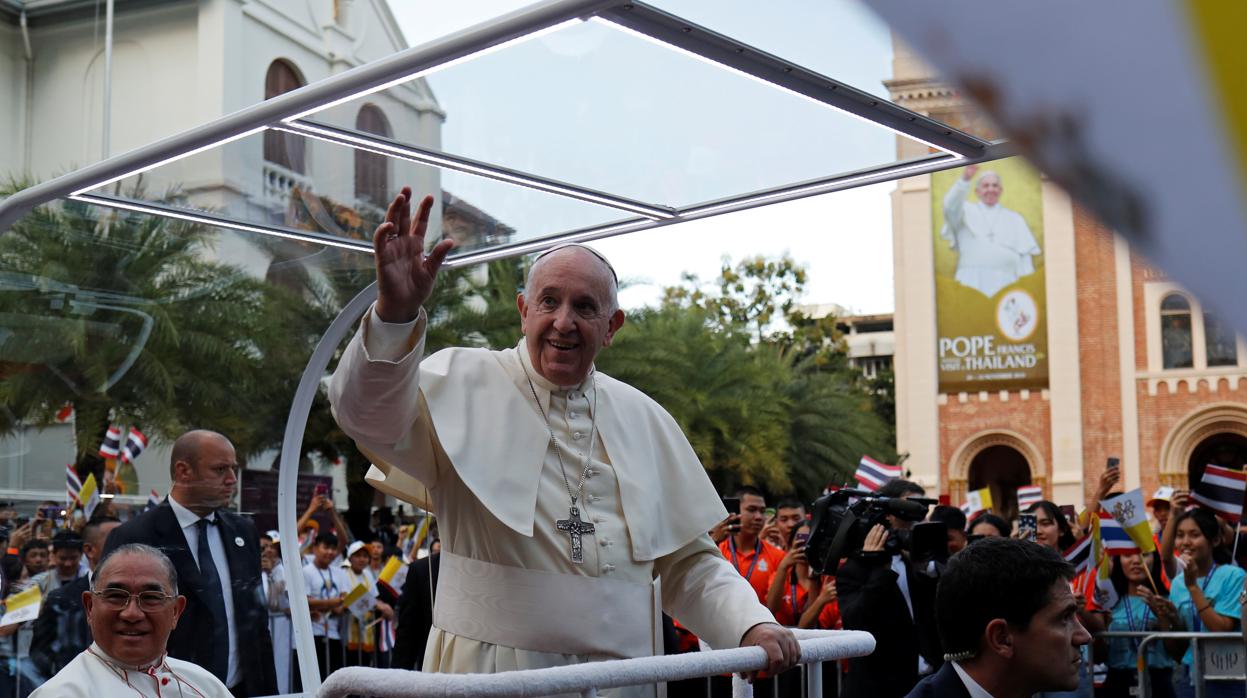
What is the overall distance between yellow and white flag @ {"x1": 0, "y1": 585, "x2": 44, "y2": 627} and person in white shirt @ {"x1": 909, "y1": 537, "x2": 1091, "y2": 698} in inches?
168

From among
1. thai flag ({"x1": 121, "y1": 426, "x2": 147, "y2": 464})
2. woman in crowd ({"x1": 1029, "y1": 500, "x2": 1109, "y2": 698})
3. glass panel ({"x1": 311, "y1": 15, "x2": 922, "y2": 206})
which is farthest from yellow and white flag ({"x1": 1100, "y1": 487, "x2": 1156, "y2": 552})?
thai flag ({"x1": 121, "y1": 426, "x2": 147, "y2": 464})

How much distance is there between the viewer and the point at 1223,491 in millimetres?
8953

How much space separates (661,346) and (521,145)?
21.3 metres

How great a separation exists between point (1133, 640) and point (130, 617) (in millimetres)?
6547

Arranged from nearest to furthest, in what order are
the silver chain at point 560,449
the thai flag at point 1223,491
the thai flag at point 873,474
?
the silver chain at point 560,449
the thai flag at point 1223,491
the thai flag at point 873,474

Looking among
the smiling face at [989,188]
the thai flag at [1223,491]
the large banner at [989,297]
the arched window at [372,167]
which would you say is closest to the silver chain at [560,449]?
the arched window at [372,167]

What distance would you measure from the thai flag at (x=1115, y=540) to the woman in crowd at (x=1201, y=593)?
31cm

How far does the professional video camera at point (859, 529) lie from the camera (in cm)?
677

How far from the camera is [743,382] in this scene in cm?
2752

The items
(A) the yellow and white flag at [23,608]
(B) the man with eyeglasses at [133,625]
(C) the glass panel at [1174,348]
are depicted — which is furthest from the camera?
(C) the glass panel at [1174,348]

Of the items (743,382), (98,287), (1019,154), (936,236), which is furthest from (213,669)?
(936,236)

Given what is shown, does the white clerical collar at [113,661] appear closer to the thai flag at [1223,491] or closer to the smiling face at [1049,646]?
the smiling face at [1049,646]

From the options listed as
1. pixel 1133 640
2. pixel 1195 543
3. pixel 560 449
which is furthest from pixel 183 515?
pixel 1195 543

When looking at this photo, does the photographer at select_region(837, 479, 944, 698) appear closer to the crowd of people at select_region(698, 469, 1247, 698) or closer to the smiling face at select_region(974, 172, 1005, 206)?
the crowd of people at select_region(698, 469, 1247, 698)
